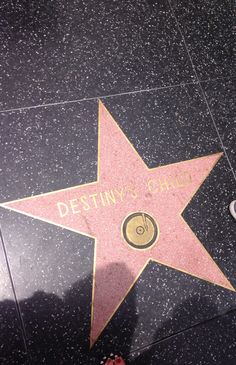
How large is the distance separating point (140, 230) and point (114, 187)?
19 centimetres

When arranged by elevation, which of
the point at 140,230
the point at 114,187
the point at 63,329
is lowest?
the point at 63,329

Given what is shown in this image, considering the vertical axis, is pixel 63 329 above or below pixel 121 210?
below

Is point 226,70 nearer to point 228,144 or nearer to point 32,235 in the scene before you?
point 228,144

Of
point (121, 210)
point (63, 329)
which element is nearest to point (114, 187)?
point (121, 210)

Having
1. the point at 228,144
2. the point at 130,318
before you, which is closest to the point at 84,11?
the point at 228,144

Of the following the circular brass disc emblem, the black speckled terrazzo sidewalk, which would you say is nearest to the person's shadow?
the black speckled terrazzo sidewalk

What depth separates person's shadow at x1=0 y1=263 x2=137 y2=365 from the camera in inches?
45.4

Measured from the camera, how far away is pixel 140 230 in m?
1.33

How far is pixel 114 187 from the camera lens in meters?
1.35

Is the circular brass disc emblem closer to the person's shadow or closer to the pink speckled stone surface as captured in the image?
the pink speckled stone surface

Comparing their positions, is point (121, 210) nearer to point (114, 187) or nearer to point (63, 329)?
point (114, 187)

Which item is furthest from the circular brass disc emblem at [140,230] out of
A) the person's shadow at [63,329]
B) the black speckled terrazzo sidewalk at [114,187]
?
the person's shadow at [63,329]

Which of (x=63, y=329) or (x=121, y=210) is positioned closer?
(x=63, y=329)

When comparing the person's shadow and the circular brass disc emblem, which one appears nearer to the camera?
the person's shadow
